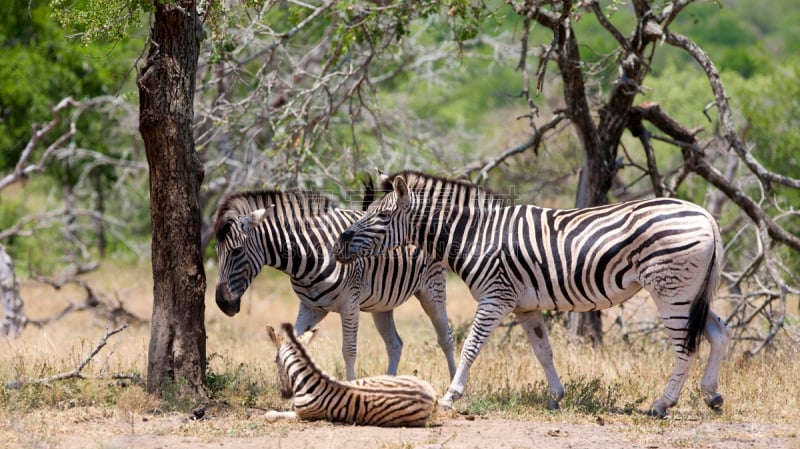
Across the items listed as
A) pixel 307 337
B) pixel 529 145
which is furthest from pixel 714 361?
pixel 529 145

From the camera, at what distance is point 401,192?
8.66 metres

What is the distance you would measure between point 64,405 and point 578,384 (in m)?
4.74

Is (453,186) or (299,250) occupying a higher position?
(453,186)

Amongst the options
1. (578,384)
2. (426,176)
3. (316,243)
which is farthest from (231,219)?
(578,384)

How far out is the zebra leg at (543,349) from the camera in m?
8.69

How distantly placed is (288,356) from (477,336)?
1811 millimetres

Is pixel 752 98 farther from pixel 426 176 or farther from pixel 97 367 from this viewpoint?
pixel 97 367

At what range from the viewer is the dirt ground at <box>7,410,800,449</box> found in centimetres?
679

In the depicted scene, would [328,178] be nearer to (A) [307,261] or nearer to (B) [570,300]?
(A) [307,261]

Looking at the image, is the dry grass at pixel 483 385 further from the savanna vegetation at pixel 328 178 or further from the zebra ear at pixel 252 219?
the zebra ear at pixel 252 219

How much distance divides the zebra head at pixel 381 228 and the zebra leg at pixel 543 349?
57.2 inches

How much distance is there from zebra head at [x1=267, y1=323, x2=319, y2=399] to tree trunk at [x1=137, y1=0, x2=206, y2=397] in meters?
0.94

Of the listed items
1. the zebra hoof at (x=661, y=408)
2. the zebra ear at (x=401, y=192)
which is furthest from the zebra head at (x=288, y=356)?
the zebra hoof at (x=661, y=408)

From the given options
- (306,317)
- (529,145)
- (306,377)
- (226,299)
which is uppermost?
(529,145)
